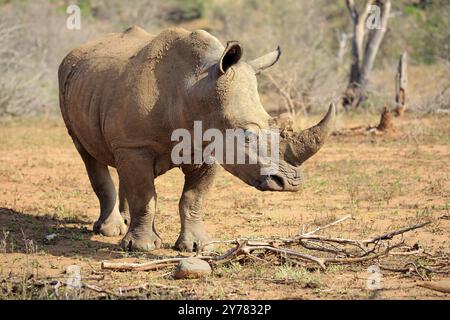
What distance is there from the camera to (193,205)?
8.00 m

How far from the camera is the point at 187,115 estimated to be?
7234mm

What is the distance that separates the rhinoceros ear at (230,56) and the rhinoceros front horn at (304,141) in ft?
2.45

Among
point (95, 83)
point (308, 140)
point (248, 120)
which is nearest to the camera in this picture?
Answer: point (308, 140)

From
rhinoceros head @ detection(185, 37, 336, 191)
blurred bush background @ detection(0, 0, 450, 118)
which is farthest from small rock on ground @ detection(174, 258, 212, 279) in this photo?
blurred bush background @ detection(0, 0, 450, 118)

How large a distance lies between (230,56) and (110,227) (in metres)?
2.70

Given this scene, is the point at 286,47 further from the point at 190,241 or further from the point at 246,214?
the point at 190,241

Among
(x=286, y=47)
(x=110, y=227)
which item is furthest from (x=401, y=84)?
(x=110, y=227)

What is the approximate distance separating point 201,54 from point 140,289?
2287 millimetres

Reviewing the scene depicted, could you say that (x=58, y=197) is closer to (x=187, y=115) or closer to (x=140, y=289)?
(x=187, y=115)

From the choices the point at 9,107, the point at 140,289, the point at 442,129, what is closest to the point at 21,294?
the point at 140,289

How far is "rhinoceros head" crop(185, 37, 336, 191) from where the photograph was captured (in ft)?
22.0

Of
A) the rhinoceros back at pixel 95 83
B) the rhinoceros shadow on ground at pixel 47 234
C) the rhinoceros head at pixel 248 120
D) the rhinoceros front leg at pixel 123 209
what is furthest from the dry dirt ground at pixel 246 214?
the rhinoceros back at pixel 95 83

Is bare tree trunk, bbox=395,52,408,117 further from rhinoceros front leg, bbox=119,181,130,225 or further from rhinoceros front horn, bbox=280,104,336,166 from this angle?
rhinoceros front horn, bbox=280,104,336,166

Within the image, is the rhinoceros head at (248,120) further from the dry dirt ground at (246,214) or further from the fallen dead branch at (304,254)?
the dry dirt ground at (246,214)
